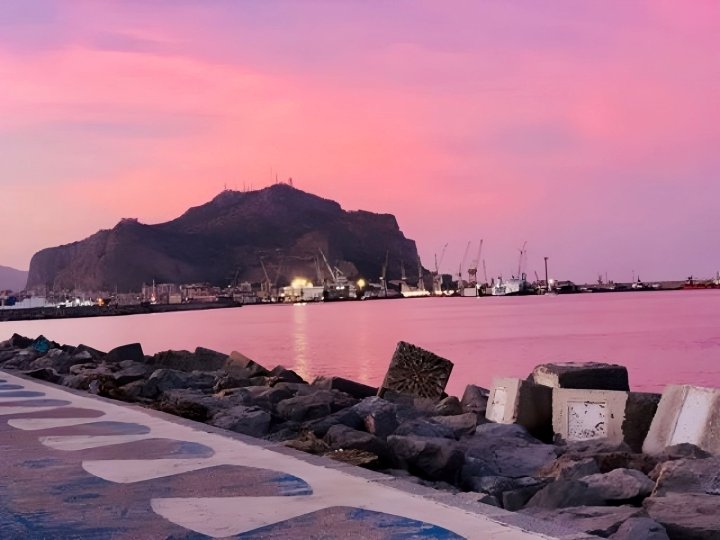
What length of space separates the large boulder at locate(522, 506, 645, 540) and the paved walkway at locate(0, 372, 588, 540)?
65 centimetres

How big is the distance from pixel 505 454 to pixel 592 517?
3.65 m

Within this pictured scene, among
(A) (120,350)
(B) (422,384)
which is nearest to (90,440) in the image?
(B) (422,384)

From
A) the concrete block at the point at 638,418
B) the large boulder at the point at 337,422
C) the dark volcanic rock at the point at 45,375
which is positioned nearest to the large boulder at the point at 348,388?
the dark volcanic rock at the point at 45,375

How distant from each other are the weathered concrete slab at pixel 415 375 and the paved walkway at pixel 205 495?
8416 mm

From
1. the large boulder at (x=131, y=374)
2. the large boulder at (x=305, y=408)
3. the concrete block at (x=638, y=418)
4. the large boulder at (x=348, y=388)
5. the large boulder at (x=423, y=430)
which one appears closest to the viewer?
the large boulder at (x=423, y=430)

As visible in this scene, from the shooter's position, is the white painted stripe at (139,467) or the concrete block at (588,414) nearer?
the white painted stripe at (139,467)

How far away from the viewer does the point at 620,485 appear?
617cm

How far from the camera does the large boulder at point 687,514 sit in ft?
15.8

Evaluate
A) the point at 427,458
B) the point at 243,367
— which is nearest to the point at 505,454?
the point at 427,458

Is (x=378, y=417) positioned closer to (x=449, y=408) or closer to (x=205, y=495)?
(x=449, y=408)

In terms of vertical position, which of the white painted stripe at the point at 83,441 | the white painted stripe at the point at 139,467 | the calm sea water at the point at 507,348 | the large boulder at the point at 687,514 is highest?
the white painted stripe at the point at 139,467

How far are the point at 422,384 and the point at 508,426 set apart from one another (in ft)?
20.6

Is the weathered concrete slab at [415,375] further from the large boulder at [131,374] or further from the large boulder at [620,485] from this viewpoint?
the large boulder at [620,485]

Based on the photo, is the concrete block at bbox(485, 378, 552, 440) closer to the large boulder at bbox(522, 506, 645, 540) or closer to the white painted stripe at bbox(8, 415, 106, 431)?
the white painted stripe at bbox(8, 415, 106, 431)
